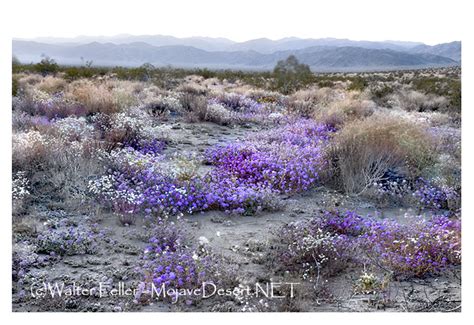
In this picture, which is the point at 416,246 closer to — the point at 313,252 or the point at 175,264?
the point at 313,252

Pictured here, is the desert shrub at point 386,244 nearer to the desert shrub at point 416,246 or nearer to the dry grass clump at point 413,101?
the desert shrub at point 416,246

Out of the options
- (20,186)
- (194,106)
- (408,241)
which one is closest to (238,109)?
(194,106)

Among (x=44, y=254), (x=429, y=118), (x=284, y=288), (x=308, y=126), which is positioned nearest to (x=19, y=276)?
(x=44, y=254)

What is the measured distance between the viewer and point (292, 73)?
22.8 ft

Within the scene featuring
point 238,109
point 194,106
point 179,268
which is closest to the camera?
point 179,268

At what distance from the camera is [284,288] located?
4.55 m

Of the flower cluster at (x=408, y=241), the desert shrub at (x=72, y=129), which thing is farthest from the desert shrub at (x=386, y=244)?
the desert shrub at (x=72, y=129)

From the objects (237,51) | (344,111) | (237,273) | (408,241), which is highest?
Answer: (237,51)

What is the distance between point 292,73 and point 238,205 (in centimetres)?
221

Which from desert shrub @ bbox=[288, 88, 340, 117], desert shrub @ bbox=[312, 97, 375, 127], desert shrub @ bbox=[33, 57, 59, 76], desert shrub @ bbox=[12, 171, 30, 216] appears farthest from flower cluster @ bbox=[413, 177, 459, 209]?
desert shrub @ bbox=[33, 57, 59, 76]

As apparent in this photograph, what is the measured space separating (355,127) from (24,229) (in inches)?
178

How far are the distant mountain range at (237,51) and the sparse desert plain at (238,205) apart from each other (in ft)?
1.15

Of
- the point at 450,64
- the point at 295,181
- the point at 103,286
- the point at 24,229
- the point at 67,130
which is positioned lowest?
the point at 103,286

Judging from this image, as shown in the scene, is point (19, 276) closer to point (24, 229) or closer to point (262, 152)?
point (24, 229)
